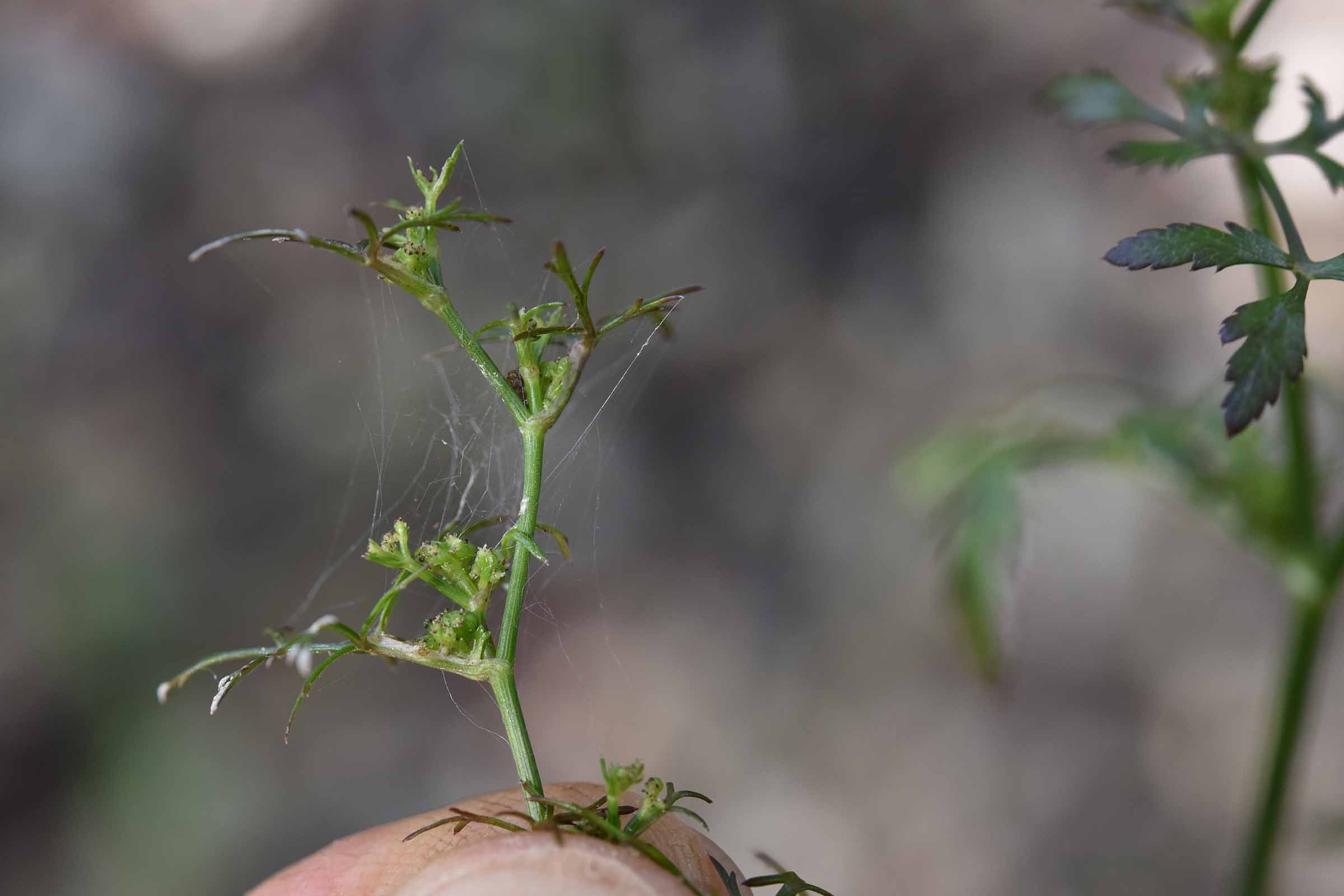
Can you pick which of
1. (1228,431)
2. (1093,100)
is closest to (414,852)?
(1228,431)

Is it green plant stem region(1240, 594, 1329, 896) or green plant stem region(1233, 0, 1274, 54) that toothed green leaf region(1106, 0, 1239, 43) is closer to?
green plant stem region(1233, 0, 1274, 54)

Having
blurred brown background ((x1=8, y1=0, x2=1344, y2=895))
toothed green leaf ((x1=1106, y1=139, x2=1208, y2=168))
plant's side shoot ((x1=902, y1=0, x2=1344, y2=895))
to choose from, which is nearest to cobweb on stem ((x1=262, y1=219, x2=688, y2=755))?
blurred brown background ((x1=8, y1=0, x2=1344, y2=895))

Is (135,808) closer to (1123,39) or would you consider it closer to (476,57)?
(476,57)

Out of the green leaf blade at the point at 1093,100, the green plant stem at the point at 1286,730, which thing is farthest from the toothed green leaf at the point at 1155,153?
the green plant stem at the point at 1286,730

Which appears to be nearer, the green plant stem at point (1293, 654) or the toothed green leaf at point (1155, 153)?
the toothed green leaf at point (1155, 153)

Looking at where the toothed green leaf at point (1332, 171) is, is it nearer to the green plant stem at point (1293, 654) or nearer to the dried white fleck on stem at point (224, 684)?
the green plant stem at point (1293, 654)

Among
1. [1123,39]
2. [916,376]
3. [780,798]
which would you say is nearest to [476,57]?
[916,376]
